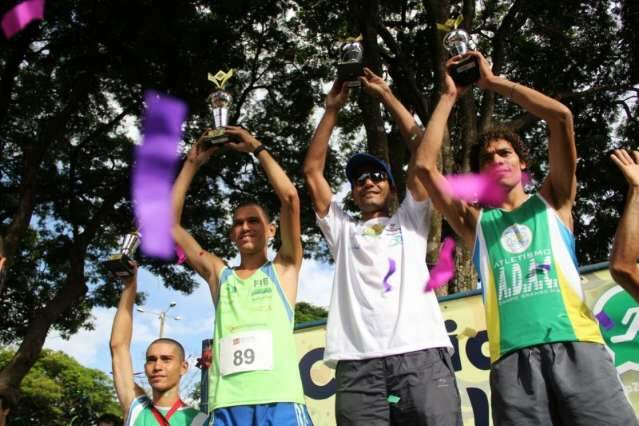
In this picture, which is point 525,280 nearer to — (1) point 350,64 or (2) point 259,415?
(2) point 259,415

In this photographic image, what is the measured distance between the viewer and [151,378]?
3.65 meters

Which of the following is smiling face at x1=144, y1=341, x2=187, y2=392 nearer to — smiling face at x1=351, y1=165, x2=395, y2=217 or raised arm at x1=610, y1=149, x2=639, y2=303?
smiling face at x1=351, y1=165, x2=395, y2=217

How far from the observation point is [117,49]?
9.27 m

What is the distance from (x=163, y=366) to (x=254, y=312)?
779 mm

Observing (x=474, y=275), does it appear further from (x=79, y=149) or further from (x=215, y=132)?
(x=79, y=149)

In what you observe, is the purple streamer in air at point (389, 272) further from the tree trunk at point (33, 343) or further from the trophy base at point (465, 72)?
the tree trunk at point (33, 343)

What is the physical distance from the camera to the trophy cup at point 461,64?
319 centimetres

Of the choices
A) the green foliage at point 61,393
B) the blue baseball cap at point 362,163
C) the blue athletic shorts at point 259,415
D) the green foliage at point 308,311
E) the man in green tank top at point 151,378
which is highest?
the green foliage at point 308,311

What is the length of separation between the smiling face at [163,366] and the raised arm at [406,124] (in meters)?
1.61

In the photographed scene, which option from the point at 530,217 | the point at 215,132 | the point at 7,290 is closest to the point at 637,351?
the point at 530,217

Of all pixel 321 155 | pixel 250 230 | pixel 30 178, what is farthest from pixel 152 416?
pixel 30 178

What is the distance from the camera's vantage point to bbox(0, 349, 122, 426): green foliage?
35.1 m

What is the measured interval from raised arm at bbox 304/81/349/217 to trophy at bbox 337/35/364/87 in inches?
2.3

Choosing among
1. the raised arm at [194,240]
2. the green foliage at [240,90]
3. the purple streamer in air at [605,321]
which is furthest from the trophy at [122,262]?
the green foliage at [240,90]
